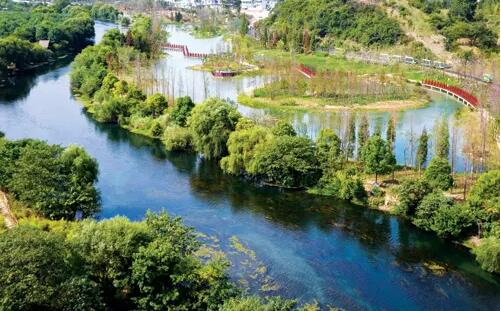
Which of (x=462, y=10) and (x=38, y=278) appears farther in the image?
(x=462, y=10)

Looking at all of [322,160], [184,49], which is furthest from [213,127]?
[184,49]

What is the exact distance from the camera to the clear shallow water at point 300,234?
67.8 ft

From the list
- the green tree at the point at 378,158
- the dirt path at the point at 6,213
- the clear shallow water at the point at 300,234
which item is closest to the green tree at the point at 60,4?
the clear shallow water at the point at 300,234

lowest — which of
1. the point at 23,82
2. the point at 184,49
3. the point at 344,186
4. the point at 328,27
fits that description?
the point at 344,186

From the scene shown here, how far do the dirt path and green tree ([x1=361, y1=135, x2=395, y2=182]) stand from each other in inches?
658

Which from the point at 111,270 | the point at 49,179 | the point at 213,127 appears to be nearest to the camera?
the point at 111,270

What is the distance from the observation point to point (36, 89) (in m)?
52.8

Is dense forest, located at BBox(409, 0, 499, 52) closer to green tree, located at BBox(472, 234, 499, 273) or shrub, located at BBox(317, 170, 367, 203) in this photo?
shrub, located at BBox(317, 170, 367, 203)

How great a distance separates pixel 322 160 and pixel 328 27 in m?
52.7

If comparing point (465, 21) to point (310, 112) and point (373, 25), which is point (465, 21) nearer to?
point (373, 25)

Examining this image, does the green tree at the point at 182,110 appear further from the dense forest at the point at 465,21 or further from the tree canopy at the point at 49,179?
the dense forest at the point at 465,21

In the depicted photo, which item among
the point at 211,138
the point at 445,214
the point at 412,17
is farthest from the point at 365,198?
the point at 412,17

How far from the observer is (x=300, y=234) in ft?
82.1

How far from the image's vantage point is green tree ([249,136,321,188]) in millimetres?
29156
